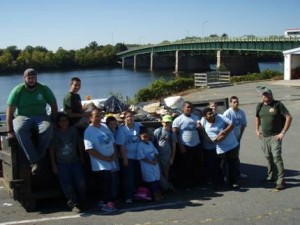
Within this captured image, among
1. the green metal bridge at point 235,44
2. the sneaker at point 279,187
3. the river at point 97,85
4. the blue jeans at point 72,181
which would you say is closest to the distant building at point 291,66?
the river at point 97,85

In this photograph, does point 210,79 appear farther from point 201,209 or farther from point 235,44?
point 235,44

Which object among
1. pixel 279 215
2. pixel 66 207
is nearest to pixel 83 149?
pixel 66 207

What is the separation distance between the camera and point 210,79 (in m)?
35.2

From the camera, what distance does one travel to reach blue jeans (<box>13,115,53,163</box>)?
261 inches

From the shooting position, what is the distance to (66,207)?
728 cm

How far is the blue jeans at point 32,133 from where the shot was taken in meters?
6.62

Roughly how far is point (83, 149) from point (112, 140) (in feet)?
1.53

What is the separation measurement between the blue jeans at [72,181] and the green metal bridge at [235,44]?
5290 cm

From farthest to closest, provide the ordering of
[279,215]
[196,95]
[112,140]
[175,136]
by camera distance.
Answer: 1. [196,95]
2. [175,136]
3. [112,140]
4. [279,215]

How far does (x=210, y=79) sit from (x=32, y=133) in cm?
2917

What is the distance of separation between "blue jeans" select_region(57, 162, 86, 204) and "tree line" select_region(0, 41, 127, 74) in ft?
401

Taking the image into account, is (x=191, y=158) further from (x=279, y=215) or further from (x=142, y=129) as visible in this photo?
(x=279, y=215)

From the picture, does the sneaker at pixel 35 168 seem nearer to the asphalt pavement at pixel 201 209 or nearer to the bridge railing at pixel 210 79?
the asphalt pavement at pixel 201 209

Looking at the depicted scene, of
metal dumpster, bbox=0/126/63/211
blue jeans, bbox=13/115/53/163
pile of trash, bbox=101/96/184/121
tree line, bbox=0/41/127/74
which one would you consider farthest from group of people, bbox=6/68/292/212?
tree line, bbox=0/41/127/74
